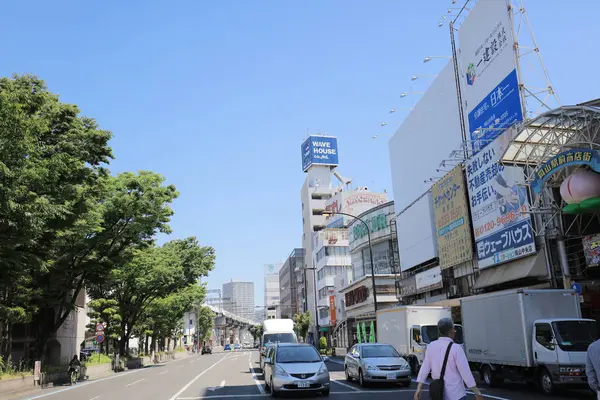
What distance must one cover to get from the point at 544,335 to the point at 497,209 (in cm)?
1191

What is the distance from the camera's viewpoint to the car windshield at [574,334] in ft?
48.7

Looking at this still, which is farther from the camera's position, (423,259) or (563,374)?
(423,259)

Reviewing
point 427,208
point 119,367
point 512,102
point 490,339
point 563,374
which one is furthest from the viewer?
point 119,367

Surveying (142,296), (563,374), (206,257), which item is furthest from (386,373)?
(206,257)

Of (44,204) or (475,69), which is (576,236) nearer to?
(475,69)

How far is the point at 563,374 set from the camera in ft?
47.4

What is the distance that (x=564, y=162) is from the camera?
20.3m

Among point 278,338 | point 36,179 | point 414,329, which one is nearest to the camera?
point 36,179

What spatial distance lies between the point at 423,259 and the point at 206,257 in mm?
27862

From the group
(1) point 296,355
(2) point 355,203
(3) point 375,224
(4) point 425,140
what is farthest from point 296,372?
(2) point 355,203

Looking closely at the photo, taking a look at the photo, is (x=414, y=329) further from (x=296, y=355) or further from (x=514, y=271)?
(x=296, y=355)

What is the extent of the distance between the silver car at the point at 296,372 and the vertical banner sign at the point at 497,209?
12519 mm

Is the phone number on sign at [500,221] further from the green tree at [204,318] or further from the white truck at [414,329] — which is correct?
the green tree at [204,318]

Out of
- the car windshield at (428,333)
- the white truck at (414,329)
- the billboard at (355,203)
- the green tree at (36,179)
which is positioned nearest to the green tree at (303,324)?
the billboard at (355,203)
